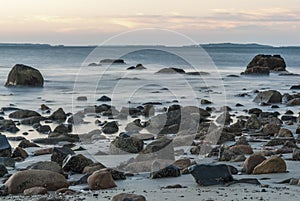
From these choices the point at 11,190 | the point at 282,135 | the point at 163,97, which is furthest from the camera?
the point at 163,97

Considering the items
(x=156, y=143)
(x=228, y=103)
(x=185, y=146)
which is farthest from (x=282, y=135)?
(x=228, y=103)

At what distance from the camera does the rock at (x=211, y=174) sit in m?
7.85

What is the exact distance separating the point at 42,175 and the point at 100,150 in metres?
3.67

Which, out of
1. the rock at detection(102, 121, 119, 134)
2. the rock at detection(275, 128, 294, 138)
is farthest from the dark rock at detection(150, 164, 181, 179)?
the rock at detection(102, 121, 119, 134)

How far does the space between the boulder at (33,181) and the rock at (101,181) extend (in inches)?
14.9

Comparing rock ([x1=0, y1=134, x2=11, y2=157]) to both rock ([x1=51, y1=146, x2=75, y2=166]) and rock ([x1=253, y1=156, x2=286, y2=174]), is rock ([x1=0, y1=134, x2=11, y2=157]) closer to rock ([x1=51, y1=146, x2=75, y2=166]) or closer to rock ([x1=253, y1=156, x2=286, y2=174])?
rock ([x1=51, y1=146, x2=75, y2=166])

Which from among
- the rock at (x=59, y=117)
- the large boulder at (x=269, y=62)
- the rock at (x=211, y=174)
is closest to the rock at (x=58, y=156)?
the rock at (x=211, y=174)

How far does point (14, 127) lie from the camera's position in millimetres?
15000

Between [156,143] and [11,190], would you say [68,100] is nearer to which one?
[156,143]

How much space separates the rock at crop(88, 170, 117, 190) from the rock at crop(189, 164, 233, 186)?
1097 millimetres

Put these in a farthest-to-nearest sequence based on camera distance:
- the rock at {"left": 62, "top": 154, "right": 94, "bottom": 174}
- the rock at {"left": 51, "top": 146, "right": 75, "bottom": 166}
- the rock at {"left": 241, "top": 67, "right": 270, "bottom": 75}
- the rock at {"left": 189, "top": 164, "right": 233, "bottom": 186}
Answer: the rock at {"left": 241, "top": 67, "right": 270, "bottom": 75} → the rock at {"left": 51, "top": 146, "right": 75, "bottom": 166} → the rock at {"left": 62, "top": 154, "right": 94, "bottom": 174} → the rock at {"left": 189, "top": 164, "right": 233, "bottom": 186}

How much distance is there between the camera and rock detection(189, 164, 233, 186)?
785 centimetres

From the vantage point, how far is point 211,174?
792 centimetres

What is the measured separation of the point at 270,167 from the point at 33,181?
335 cm
